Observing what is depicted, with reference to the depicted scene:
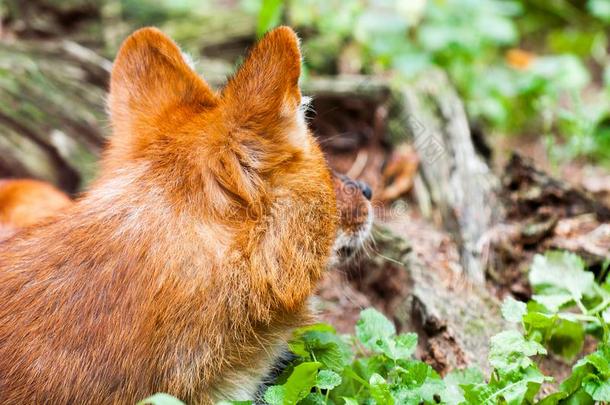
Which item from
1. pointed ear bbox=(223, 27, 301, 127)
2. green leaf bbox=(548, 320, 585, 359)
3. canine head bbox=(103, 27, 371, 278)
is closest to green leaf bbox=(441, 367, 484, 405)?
green leaf bbox=(548, 320, 585, 359)

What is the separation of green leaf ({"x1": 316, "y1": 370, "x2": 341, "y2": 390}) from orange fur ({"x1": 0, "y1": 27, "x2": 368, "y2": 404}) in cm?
26

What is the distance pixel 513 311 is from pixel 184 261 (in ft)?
4.00

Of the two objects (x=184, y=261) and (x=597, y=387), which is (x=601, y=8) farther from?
(x=184, y=261)

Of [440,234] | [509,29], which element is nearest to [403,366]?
[440,234]

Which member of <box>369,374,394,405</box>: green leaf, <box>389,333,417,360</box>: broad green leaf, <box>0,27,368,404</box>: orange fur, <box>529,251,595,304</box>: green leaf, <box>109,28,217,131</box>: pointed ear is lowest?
<box>529,251,595,304</box>: green leaf

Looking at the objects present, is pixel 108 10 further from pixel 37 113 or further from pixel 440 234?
pixel 440 234

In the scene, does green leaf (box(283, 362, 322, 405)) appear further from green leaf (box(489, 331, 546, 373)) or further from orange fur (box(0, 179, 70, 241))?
orange fur (box(0, 179, 70, 241))

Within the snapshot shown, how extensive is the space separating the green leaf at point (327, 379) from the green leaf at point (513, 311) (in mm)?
667

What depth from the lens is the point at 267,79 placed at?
8.67ft

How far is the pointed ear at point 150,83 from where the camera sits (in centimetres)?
305

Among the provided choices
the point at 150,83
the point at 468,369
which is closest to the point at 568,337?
the point at 468,369

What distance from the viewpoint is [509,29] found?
6.41m

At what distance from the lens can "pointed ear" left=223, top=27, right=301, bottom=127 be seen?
2.65m

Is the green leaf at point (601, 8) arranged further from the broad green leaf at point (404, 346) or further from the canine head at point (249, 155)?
the broad green leaf at point (404, 346)
